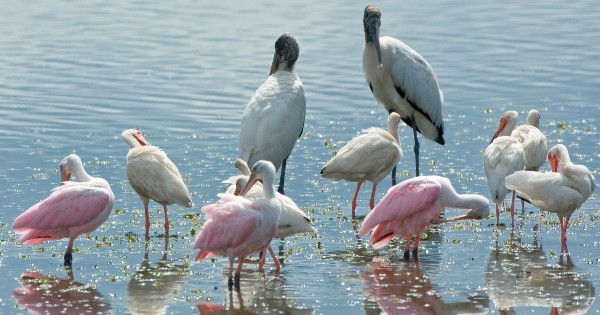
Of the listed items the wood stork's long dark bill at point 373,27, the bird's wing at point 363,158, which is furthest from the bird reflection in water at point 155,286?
the wood stork's long dark bill at point 373,27

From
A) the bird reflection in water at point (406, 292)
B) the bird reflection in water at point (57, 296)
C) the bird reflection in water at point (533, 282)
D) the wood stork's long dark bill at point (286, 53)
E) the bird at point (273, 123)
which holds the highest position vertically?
the wood stork's long dark bill at point (286, 53)

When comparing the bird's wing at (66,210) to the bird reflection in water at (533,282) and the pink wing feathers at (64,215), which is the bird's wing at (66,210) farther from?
the bird reflection in water at (533,282)

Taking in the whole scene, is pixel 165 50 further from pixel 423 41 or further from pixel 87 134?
pixel 87 134

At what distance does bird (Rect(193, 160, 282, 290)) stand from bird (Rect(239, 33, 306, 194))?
2.85 m

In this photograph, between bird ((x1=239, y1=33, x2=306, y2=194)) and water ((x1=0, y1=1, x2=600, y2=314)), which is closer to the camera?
water ((x1=0, y1=1, x2=600, y2=314))

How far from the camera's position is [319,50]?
2273 cm

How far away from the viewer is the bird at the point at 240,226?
9508 mm

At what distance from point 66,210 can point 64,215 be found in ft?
0.16

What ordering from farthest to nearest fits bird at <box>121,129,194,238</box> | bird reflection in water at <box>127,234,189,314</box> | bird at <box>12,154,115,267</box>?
bird at <box>121,129,194,238</box>, bird at <box>12,154,115,267</box>, bird reflection in water at <box>127,234,189,314</box>

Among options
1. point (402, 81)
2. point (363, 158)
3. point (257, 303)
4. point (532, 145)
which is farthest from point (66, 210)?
point (402, 81)

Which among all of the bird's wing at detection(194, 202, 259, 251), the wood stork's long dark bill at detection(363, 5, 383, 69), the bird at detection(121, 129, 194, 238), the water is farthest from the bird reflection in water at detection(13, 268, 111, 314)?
the wood stork's long dark bill at detection(363, 5, 383, 69)

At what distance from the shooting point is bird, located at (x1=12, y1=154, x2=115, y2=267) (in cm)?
1037

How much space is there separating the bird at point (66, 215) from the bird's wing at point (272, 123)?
7.60 ft

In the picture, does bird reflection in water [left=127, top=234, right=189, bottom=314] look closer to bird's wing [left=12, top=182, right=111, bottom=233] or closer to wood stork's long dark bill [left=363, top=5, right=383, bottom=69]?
bird's wing [left=12, top=182, right=111, bottom=233]
